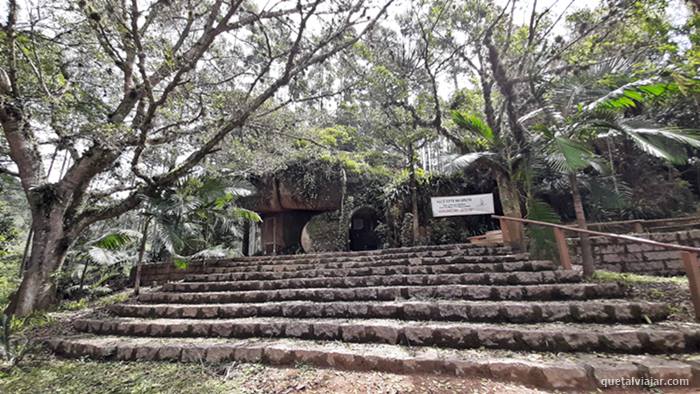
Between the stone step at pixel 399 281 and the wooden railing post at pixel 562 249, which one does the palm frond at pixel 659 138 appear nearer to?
the wooden railing post at pixel 562 249

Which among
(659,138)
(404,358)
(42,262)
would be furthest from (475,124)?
(42,262)

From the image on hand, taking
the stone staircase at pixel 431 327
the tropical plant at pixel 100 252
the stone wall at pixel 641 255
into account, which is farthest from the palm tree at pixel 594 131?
the tropical plant at pixel 100 252

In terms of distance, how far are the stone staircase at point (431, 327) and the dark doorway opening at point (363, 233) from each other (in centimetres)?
591

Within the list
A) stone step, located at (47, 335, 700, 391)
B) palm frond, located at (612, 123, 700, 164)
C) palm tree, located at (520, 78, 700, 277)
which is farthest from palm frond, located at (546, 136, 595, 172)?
stone step, located at (47, 335, 700, 391)

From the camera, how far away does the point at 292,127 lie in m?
6.07

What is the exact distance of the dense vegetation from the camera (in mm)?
3754

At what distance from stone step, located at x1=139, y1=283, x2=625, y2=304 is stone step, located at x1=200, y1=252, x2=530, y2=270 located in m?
1.16

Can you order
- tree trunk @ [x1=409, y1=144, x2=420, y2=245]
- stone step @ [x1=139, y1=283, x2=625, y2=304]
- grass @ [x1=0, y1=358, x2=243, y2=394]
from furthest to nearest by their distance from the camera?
tree trunk @ [x1=409, y1=144, x2=420, y2=245]
stone step @ [x1=139, y1=283, x2=625, y2=304]
grass @ [x1=0, y1=358, x2=243, y2=394]

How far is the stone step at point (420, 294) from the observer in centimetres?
275

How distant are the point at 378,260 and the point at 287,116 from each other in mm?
4041

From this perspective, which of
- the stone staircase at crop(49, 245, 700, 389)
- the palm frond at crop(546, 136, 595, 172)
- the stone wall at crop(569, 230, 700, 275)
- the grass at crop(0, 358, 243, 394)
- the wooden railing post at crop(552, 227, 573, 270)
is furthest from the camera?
the stone wall at crop(569, 230, 700, 275)

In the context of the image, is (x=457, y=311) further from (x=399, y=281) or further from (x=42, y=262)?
(x=42, y=262)

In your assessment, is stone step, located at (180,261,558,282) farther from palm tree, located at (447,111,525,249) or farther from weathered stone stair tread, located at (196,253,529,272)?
palm tree, located at (447,111,525,249)

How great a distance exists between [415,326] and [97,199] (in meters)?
6.50
